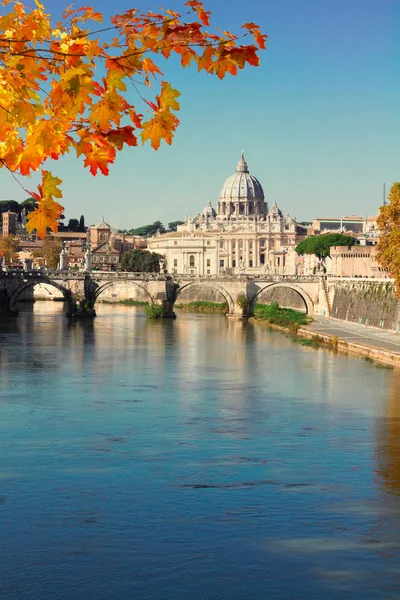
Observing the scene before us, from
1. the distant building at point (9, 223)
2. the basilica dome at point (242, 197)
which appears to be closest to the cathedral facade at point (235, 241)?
the basilica dome at point (242, 197)

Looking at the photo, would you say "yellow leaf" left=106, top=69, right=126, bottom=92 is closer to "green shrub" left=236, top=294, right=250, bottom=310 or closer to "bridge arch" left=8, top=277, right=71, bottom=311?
"bridge arch" left=8, top=277, right=71, bottom=311

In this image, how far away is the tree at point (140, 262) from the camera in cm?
9300

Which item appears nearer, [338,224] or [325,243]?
[325,243]

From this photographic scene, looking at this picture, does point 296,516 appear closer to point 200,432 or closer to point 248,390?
point 200,432

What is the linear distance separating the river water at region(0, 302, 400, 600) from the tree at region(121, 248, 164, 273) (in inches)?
2432

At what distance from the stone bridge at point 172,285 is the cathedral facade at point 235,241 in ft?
113

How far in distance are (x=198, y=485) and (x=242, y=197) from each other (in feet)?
435

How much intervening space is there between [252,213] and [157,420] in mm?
125754

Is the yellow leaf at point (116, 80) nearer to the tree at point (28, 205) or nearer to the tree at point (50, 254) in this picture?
the tree at point (50, 254)

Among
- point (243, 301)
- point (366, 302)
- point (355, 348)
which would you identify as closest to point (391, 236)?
point (355, 348)

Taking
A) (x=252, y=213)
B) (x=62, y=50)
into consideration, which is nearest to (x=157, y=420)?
(x=62, y=50)

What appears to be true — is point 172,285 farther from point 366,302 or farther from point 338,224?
point 338,224

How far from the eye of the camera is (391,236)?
36375 millimetres

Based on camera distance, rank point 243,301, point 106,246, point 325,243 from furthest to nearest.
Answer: point 106,246 < point 325,243 < point 243,301
